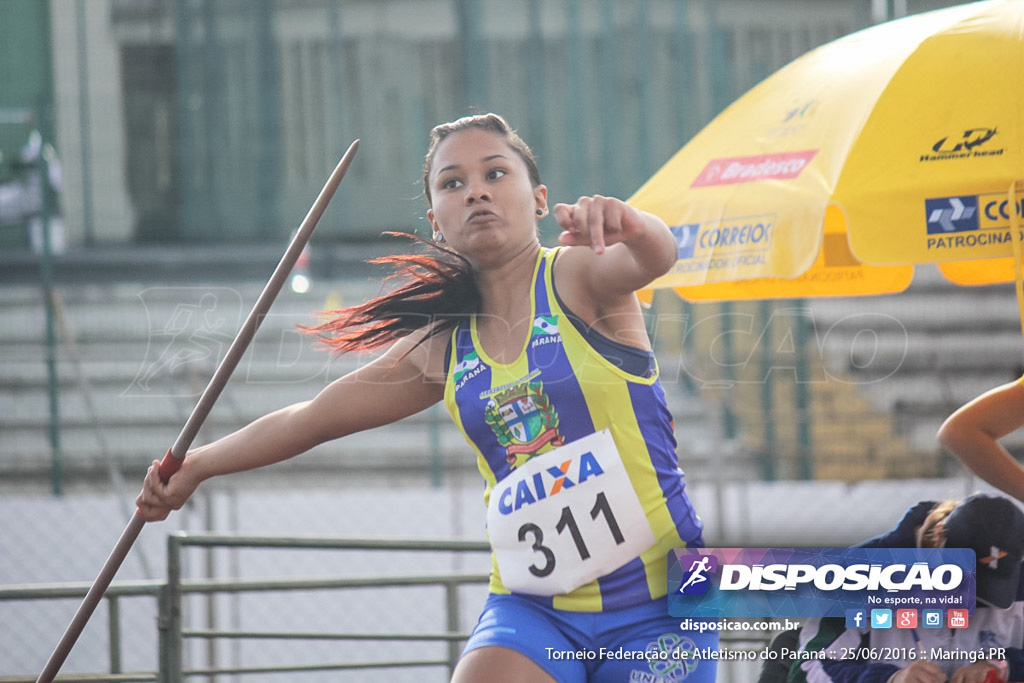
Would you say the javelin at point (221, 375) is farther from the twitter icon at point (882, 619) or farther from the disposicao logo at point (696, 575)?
the twitter icon at point (882, 619)

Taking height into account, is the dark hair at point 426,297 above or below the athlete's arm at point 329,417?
→ above

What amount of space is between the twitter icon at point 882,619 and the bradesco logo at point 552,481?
0.98 m

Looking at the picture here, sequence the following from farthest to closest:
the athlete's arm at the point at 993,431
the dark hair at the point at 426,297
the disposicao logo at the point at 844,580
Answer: the athlete's arm at the point at 993,431, the disposicao logo at the point at 844,580, the dark hair at the point at 426,297

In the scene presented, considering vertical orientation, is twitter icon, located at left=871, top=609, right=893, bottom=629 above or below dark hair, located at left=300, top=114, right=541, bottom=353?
below

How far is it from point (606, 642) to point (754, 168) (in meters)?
2.27

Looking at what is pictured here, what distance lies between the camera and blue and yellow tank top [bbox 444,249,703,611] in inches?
104

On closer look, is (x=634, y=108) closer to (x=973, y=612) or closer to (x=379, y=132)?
(x=379, y=132)

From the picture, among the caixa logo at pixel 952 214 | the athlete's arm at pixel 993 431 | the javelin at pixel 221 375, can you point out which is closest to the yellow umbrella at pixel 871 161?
the caixa logo at pixel 952 214

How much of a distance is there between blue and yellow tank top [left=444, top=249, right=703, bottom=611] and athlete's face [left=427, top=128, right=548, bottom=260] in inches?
7.9

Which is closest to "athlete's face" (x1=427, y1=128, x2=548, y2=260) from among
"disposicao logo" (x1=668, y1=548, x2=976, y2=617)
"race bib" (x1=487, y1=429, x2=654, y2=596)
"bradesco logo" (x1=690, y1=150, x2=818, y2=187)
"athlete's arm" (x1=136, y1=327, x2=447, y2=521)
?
"athlete's arm" (x1=136, y1=327, x2=447, y2=521)

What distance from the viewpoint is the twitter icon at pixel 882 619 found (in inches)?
122

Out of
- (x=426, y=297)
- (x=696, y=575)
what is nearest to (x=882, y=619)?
(x=696, y=575)

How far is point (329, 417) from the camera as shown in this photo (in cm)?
→ 302

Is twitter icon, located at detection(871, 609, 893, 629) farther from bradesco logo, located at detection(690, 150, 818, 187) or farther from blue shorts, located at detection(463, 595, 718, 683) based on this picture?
bradesco logo, located at detection(690, 150, 818, 187)
